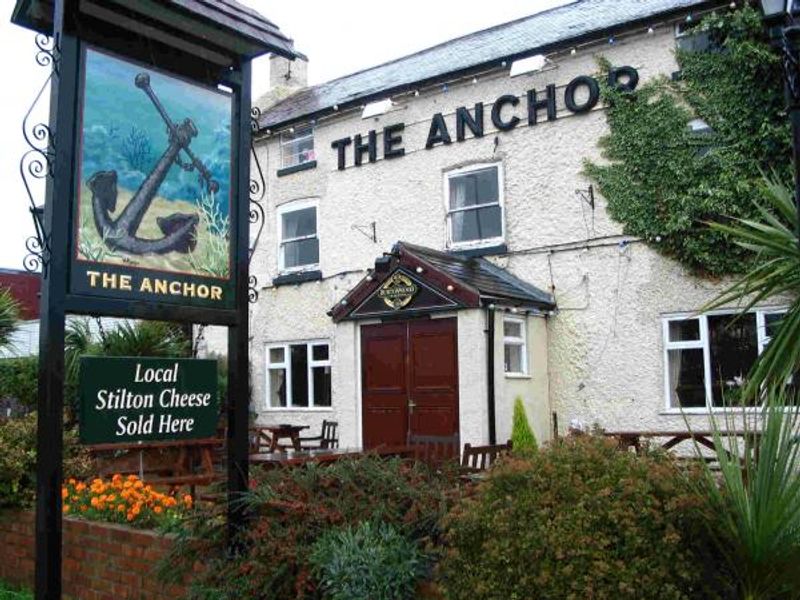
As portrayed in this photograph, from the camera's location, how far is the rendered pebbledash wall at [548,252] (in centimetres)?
1230

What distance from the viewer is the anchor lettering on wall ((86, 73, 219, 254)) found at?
4.80 m

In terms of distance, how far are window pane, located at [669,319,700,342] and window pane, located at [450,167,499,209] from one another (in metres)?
3.78

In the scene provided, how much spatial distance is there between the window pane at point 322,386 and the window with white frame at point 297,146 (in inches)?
173

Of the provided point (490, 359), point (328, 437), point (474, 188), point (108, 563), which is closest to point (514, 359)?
point (490, 359)

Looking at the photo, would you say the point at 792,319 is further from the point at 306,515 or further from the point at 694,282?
the point at 694,282

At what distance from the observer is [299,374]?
55.5 feet

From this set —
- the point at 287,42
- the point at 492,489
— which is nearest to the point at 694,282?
the point at 287,42

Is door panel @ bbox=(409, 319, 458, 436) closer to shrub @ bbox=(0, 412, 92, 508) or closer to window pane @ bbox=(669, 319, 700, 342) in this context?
window pane @ bbox=(669, 319, 700, 342)

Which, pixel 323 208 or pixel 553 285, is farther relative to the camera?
pixel 323 208

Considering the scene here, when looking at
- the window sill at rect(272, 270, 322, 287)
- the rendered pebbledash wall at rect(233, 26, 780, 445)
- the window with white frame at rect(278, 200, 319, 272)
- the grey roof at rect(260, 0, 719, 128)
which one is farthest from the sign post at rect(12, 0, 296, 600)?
the window with white frame at rect(278, 200, 319, 272)

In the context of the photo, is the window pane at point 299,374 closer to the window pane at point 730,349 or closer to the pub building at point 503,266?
the pub building at point 503,266

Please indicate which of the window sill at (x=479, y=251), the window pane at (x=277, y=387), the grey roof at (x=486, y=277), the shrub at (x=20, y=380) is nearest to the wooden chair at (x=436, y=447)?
the grey roof at (x=486, y=277)

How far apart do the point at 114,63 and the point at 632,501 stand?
3841 millimetres

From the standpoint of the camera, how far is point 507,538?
12.3ft
